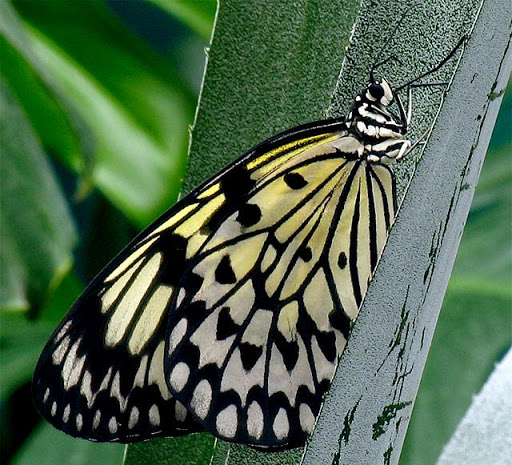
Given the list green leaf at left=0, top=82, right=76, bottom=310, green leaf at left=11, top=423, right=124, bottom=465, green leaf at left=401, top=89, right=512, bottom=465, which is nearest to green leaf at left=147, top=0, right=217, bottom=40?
green leaf at left=0, top=82, right=76, bottom=310

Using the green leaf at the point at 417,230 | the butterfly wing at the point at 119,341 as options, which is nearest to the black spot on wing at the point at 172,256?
the butterfly wing at the point at 119,341

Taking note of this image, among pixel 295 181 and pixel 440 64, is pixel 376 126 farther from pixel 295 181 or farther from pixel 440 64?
pixel 440 64

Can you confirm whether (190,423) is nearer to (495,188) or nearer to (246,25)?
Answer: (246,25)

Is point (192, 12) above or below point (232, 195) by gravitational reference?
above

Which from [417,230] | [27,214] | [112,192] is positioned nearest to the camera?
[417,230]

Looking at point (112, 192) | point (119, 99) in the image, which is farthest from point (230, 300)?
point (119, 99)

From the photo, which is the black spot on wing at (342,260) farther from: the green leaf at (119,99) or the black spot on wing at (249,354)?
the green leaf at (119,99)
